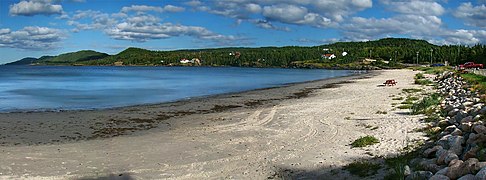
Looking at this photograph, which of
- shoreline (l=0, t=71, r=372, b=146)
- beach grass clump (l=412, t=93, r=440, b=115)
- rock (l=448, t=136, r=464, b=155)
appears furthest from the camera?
beach grass clump (l=412, t=93, r=440, b=115)

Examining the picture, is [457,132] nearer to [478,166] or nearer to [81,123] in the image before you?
[478,166]

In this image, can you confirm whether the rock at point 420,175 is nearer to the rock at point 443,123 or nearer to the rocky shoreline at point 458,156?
the rocky shoreline at point 458,156

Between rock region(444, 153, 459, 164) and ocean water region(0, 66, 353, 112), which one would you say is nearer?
rock region(444, 153, 459, 164)

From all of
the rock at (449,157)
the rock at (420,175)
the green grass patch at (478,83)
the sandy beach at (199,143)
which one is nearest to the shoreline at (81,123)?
the sandy beach at (199,143)

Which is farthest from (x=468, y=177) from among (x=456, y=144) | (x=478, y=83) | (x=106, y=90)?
(x=106, y=90)

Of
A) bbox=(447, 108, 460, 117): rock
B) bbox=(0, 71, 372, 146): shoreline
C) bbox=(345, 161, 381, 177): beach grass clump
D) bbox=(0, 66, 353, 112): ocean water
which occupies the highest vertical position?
bbox=(447, 108, 460, 117): rock

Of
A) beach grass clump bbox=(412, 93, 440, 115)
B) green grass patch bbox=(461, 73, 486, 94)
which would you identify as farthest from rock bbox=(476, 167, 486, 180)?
green grass patch bbox=(461, 73, 486, 94)

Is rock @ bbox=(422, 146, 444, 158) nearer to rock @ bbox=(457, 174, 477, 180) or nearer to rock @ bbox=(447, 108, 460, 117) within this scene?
rock @ bbox=(457, 174, 477, 180)

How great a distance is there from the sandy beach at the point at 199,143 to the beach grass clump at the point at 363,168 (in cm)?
23

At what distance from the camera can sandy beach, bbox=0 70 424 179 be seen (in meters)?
10.7

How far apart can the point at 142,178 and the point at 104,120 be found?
11.4m

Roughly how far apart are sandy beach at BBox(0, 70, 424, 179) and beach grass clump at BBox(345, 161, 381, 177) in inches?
8.9

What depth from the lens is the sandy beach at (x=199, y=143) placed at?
10672 mm

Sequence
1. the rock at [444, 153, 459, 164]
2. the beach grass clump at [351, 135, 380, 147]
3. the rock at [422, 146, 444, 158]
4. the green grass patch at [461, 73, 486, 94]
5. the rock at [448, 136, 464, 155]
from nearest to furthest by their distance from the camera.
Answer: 1. the rock at [444, 153, 459, 164]
2. the rock at [448, 136, 464, 155]
3. the rock at [422, 146, 444, 158]
4. the beach grass clump at [351, 135, 380, 147]
5. the green grass patch at [461, 73, 486, 94]
